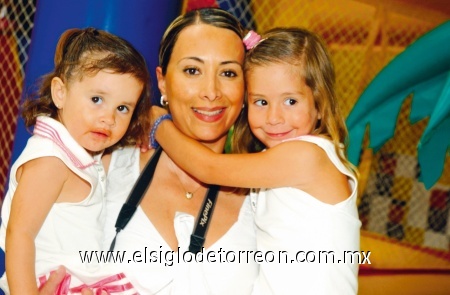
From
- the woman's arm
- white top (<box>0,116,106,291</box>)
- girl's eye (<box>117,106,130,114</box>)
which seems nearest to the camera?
the woman's arm

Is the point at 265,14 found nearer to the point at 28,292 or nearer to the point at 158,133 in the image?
the point at 158,133

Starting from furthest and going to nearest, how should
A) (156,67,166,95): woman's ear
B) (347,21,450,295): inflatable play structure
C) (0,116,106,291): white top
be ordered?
(347,21,450,295): inflatable play structure, (156,67,166,95): woman's ear, (0,116,106,291): white top

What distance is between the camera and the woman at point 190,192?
69.2 inches

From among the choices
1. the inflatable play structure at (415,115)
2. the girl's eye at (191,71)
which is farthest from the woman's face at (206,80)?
the inflatable play structure at (415,115)

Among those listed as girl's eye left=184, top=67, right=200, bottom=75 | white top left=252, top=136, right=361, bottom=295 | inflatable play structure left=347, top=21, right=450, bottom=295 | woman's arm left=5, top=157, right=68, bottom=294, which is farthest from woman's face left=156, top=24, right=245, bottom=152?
inflatable play structure left=347, top=21, right=450, bottom=295

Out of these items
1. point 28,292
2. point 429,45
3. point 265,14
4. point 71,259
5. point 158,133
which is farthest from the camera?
point 265,14

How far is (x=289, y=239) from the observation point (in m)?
1.80

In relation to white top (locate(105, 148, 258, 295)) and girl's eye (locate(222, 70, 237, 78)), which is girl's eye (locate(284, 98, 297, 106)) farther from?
white top (locate(105, 148, 258, 295))

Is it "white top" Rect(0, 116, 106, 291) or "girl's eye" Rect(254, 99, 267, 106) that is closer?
"white top" Rect(0, 116, 106, 291)

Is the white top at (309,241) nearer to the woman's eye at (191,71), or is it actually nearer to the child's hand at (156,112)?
the woman's eye at (191,71)

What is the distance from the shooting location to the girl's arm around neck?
1.82 meters

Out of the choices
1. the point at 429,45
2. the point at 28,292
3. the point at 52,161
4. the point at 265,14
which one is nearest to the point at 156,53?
the point at 52,161

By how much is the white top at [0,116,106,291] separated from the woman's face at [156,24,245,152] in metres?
0.33

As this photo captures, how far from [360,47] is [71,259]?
144 inches
